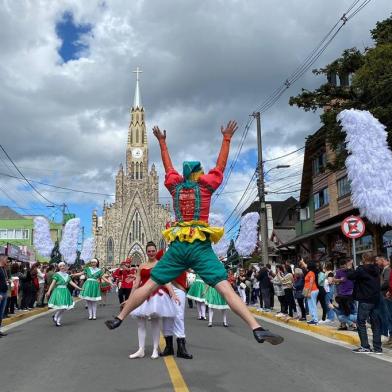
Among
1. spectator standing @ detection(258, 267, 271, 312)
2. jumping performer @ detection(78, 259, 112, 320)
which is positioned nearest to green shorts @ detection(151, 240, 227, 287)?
jumping performer @ detection(78, 259, 112, 320)

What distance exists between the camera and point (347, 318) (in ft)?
40.2

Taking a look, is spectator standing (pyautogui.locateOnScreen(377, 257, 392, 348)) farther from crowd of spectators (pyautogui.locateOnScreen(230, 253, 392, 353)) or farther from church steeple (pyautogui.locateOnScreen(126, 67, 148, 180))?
church steeple (pyautogui.locateOnScreen(126, 67, 148, 180))

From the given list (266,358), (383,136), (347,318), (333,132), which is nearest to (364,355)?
(266,358)

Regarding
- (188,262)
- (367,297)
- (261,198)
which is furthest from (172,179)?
(261,198)

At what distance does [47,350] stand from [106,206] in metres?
115

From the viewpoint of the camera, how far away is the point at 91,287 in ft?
52.9

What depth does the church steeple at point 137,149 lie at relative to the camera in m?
128

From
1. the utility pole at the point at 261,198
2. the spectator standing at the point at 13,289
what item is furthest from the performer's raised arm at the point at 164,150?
the utility pole at the point at 261,198

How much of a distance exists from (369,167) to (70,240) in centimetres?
3985

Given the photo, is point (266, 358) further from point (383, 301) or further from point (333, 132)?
point (333, 132)

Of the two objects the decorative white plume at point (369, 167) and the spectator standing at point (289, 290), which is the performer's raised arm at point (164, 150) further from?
the spectator standing at point (289, 290)

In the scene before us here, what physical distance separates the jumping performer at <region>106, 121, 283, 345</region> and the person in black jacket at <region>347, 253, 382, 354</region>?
4.57 metres

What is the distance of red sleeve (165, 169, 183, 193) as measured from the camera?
6027 mm

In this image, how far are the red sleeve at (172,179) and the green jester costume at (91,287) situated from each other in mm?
10647
